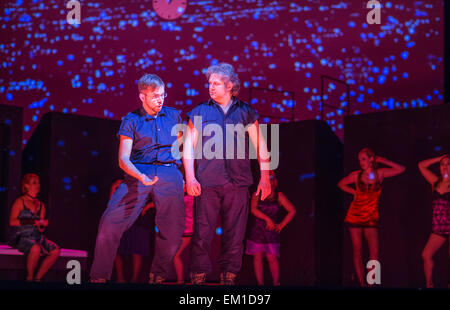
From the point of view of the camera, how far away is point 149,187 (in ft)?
13.0

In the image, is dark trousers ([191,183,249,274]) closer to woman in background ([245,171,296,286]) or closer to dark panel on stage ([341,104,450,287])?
woman in background ([245,171,296,286])

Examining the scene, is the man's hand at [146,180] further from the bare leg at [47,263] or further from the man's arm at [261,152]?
the bare leg at [47,263]

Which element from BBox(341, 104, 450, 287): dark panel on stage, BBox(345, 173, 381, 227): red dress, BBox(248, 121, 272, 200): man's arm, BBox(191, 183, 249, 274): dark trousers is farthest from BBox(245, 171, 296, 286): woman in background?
BBox(191, 183, 249, 274): dark trousers

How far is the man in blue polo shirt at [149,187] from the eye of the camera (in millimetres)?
3885

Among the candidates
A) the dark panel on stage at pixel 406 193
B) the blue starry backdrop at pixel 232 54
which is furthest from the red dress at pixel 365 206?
the blue starry backdrop at pixel 232 54

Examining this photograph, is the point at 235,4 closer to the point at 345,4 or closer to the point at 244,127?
the point at 345,4

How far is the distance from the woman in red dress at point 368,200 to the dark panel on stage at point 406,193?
1.52 ft

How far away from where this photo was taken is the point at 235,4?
8836mm

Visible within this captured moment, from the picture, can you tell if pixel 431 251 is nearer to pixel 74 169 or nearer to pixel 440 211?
pixel 440 211

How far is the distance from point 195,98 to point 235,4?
1.40 metres

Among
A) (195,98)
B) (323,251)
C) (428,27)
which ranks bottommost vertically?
(323,251)

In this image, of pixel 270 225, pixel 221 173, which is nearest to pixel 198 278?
pixel 221 173
